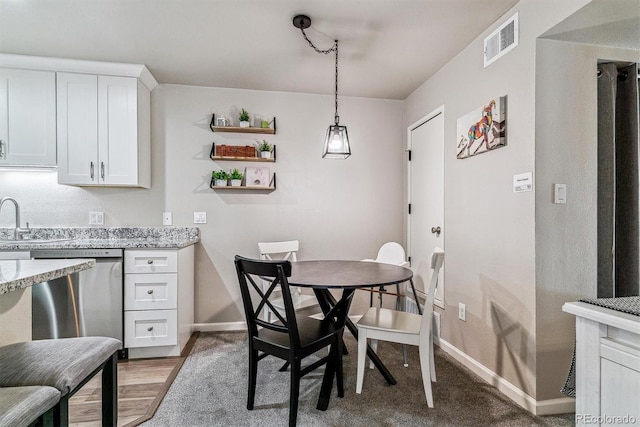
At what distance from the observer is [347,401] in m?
1.92

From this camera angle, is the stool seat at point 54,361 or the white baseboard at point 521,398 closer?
the stool seat at point 54,361

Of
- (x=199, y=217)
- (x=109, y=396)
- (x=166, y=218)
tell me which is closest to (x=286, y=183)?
(x=199, y=217)

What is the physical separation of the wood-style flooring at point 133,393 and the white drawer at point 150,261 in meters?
0.70

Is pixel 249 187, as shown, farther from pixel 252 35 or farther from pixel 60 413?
pixel 60 413

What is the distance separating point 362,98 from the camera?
3.44 meters

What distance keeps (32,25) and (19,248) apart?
154 cm

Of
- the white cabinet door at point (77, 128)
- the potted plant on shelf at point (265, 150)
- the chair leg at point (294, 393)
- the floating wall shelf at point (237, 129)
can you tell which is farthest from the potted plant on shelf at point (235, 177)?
the chair leg at point (294, 393)

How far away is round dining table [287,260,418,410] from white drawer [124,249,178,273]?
0.99 metres

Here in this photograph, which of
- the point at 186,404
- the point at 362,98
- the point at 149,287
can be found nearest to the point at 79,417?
the point at 186,404

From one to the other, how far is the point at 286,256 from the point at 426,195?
147 cm

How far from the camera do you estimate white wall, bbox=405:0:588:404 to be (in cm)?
184

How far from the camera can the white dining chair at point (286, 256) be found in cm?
250

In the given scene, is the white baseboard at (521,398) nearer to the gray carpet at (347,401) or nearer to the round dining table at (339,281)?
the gray carpet at (347,401)

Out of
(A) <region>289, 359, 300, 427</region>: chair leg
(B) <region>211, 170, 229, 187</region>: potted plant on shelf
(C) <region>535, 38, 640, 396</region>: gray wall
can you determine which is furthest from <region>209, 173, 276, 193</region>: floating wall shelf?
(C) <region>535, 38, 640, 396</region>: gray wall
